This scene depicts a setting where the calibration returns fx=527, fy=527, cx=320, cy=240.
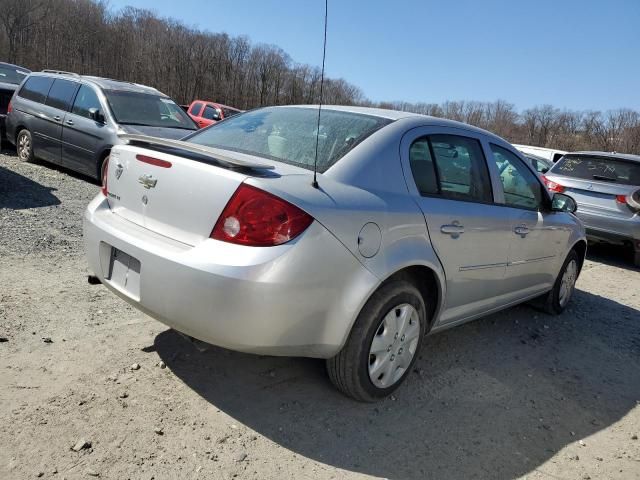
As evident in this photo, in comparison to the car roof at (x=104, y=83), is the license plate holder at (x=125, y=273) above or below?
below

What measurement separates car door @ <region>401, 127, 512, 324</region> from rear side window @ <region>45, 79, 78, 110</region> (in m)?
7.33

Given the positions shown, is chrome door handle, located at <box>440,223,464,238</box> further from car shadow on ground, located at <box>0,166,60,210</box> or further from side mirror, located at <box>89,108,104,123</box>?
side mirror, located at <box>89,108,104,123</box>

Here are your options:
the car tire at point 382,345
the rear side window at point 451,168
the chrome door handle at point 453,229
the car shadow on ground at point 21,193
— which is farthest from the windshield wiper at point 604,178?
the car shadow on ground at point 21,193

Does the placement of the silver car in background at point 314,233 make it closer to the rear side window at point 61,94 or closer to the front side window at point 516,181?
the front side window at point 516,181

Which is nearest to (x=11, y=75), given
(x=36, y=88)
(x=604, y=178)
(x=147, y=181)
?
(x=36, y=88)

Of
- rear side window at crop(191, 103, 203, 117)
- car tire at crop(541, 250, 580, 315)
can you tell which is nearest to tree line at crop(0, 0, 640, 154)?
rear side window at crop(191, 103, 203, 117)

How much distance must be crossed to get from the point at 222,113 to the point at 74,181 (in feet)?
34.8

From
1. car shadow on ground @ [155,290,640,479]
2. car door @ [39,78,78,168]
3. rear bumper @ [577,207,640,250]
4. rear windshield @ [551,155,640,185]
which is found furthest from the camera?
car door @ [39,78,78,168]

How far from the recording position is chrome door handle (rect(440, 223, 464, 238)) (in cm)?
314

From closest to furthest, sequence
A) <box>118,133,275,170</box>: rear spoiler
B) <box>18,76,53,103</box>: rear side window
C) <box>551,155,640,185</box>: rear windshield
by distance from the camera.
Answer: <box>118,133,275,170</box>: rear spoiler → <box>551,155,640,185</box>: rear windshield → <box>18,76,53,103</box>: rear side window

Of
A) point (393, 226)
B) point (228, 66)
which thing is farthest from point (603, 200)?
point (228, 66)

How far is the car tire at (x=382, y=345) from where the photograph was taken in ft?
9.09

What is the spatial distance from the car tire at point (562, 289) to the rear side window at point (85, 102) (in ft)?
22.6

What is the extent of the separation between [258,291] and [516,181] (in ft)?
8.74
